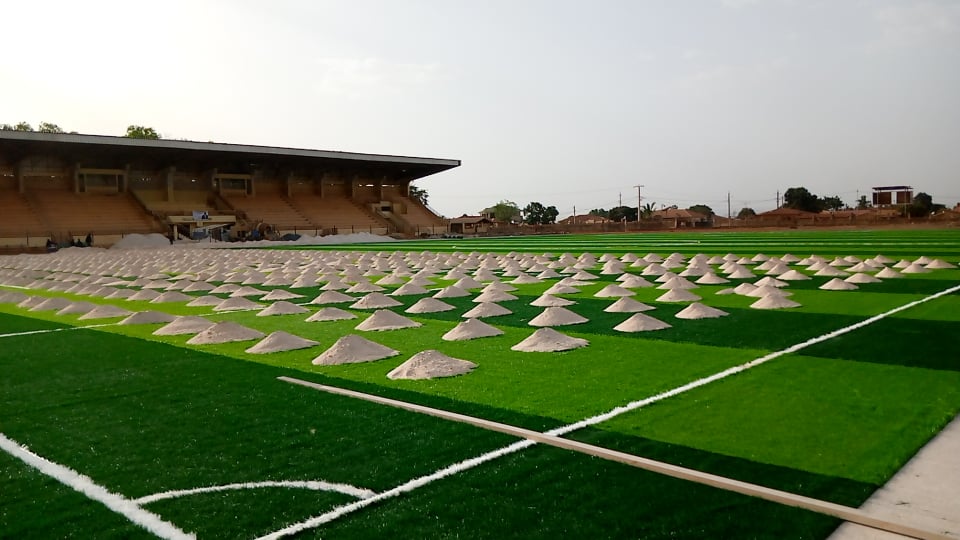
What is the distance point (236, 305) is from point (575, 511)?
11.2 m

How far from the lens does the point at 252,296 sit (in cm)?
1592

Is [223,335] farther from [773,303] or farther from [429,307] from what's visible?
[773,303]

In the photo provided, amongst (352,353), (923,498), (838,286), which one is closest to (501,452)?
(923,498)

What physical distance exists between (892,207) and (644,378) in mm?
82768

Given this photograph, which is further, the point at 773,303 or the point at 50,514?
the point at 773,303

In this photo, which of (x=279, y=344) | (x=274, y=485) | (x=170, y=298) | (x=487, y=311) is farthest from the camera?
(x=170, y=298)

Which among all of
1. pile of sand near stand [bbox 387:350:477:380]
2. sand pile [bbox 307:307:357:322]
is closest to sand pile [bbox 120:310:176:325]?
sand pile [bbox 307:307:357:322]

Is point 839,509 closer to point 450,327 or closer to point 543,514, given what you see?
point 543,514

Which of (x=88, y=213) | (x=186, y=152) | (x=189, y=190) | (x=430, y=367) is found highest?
(x=186, y=152)

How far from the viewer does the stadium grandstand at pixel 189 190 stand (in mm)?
47500

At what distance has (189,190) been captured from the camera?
58.4 m

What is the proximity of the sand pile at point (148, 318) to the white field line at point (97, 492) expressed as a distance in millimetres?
6618

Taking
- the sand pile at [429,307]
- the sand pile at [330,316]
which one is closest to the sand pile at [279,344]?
the sand pile at [330,316]

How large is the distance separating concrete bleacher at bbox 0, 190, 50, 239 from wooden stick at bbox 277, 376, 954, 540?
47.4 metres
